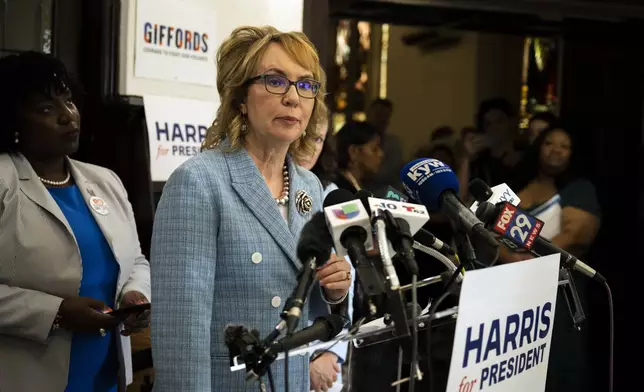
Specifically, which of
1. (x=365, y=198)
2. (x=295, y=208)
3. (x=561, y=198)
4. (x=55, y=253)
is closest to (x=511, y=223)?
(x=365, y=198)

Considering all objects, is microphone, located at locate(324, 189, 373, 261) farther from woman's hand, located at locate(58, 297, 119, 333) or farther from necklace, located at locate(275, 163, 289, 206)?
woman's hand, located at locate(58, 297, 119, 333)

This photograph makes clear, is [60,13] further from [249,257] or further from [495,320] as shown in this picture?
[495,320]

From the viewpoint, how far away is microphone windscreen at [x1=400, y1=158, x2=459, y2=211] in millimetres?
1770

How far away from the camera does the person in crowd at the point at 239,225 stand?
180cm

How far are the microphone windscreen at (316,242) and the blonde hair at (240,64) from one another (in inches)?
20.0

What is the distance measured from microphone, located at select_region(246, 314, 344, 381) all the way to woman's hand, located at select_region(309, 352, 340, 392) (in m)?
0.95

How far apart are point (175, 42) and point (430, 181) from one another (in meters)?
2.06

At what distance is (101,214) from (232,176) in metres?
0.89

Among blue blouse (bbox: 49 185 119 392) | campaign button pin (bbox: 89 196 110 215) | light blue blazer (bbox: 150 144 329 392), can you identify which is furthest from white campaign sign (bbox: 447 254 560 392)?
campaign button pin (bbox: 89 196 110 215)

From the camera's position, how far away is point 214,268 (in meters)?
1.84

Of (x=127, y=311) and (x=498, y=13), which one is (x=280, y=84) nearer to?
(x=127, y=311)

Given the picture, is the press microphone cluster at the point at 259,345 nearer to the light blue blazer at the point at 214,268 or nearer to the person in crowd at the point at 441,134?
the light blue blazer at the point at 214,268

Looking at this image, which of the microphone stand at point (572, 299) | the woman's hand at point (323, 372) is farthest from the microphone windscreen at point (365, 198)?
the woman's hand at point (323, 372)

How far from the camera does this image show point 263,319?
1896 millimetres
